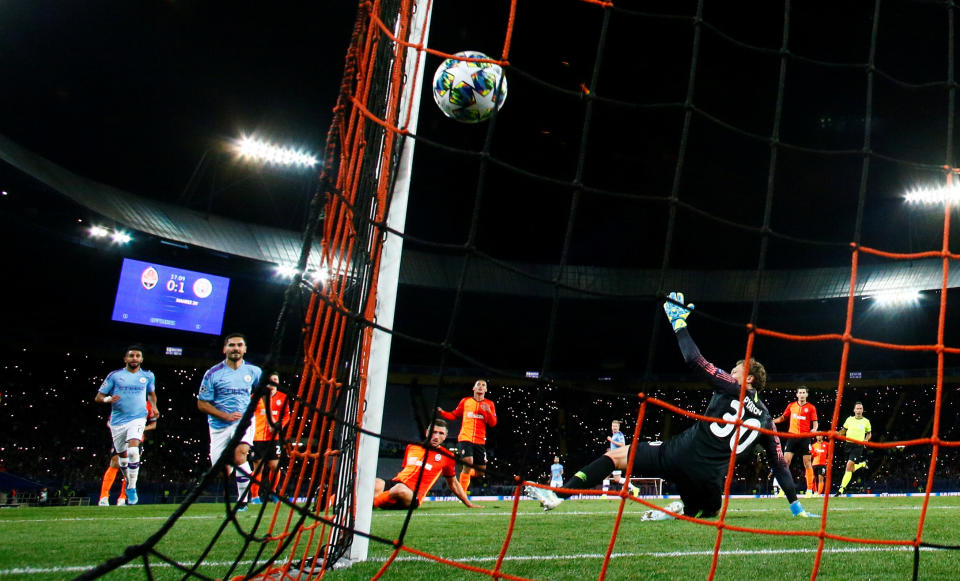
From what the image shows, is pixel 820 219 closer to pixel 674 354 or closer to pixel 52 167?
pixel 674 354

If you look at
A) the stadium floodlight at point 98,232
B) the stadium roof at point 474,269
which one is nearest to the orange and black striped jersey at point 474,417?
the stadium roof at point 474,269

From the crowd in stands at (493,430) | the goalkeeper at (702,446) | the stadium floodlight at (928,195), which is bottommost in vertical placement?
the crowd in stands at (493,430)

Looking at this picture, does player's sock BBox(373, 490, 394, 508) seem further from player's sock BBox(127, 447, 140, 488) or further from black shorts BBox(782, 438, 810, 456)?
black shorts BBox(782, 438, 810, 456)

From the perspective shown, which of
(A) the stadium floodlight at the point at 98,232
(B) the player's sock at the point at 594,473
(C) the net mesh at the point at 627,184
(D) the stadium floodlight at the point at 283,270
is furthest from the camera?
(D) the stadium floodlight at the point at 283,270

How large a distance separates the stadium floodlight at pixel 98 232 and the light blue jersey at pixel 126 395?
780 centimetres

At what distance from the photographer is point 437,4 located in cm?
986

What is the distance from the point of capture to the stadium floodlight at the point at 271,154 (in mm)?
13859

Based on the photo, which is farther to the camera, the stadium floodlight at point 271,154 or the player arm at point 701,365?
the stadium floodlight at point 271,154

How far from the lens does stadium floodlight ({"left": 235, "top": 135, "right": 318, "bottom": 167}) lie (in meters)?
13.9

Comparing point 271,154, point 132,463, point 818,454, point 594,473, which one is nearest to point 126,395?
point 132,463

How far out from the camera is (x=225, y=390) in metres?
5.95

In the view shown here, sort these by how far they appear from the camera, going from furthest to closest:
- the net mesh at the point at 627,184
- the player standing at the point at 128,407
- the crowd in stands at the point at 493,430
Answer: the crowd in stands at the point at 493,430, the player standing at the point at 128,407, the net mesh at the point at 627,184

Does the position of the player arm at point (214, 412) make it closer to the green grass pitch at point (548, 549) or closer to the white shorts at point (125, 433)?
the green grass pitch at point (548, 549)

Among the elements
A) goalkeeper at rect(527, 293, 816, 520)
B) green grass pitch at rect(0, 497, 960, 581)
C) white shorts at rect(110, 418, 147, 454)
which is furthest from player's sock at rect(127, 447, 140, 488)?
goalkeeper at rect(527, 293, 816, 520)
